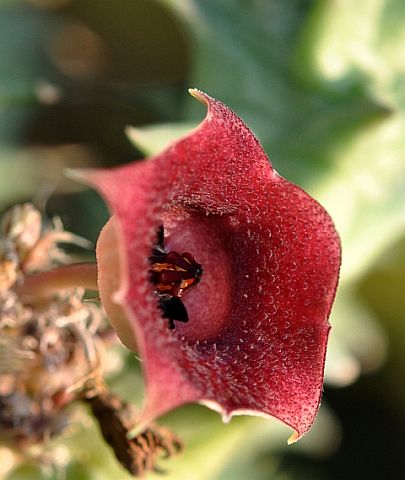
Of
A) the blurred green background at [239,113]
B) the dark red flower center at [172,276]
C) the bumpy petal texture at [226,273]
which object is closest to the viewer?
the bumpy petal texture at [226,273]

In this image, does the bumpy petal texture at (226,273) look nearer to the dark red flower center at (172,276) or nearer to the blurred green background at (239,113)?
the dark red flower center at (172,276)

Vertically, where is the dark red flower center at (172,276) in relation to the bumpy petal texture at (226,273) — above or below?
below

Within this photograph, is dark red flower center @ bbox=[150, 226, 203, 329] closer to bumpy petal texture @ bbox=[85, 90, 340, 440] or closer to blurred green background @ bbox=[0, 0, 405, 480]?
bumpy petal texture @ bbox=[85, 90, 340, 440]

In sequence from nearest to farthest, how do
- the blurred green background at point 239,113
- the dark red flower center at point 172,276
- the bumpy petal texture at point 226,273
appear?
the bumpy petal texture at point 226,273
the dark red flower center at point 172,276
the blurred green background at point 239,113

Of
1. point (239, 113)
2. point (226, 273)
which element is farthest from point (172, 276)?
point (239, 113)

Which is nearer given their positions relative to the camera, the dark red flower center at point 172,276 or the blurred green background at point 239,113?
the dark red flower center at point 172,276

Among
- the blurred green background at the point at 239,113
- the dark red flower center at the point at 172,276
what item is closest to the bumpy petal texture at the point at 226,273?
the dark red flower center at the point at 172,276

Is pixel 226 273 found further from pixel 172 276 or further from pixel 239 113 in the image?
pixel 239 113
